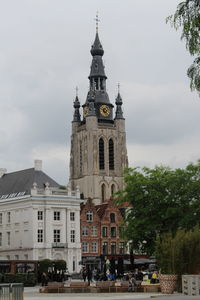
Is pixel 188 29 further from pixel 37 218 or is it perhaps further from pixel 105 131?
pixel 105 131

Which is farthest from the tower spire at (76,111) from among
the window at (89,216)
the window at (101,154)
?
the window at (89,216)

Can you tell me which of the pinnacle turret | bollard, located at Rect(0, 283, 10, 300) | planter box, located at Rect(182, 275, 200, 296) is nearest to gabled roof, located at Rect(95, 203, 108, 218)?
the pinnacle turret

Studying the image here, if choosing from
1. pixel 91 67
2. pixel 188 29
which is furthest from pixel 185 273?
pixel 91 67

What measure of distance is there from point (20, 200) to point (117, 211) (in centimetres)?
2127

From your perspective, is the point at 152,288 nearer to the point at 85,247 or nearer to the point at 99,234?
the point at 85,247

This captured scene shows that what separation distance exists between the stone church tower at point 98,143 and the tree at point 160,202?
76490mm

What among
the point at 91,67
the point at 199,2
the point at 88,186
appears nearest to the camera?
the point at 199,2

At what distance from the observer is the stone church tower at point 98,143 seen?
143500 mm

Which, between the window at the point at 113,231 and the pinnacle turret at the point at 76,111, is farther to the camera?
the pinnacle turret at the point at 76,111

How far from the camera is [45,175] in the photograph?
95.1 meters

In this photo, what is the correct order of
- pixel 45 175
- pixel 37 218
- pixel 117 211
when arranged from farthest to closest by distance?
pixel 117 211
pixel 45 175
pixel 37 218

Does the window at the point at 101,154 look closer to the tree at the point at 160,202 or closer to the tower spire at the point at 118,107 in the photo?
the tower spire at the point at 118,107

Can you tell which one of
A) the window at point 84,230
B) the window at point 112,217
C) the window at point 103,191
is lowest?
the window at point 84,230

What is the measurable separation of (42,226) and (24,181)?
30.9 ft
